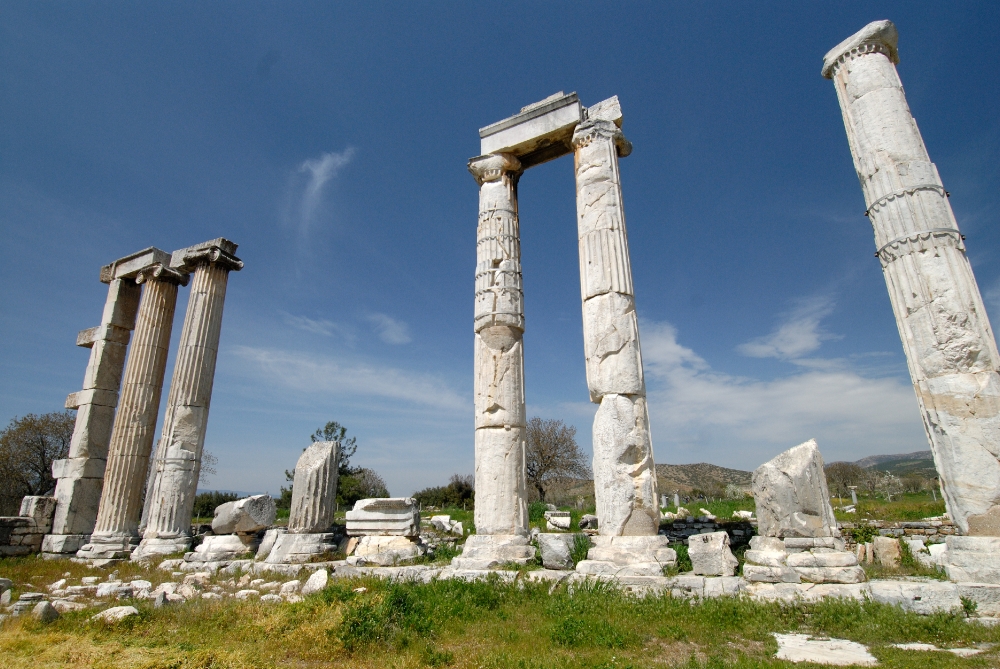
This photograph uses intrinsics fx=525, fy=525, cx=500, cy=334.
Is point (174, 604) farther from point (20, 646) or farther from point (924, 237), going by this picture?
point (924, 237)

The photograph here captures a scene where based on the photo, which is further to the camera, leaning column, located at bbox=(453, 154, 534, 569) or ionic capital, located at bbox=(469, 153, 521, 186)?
ionic capital, located at bbox=(469, 153, 521, 186)

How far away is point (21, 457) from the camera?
25.1 metres


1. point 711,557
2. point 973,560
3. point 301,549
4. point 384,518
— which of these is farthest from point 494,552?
point 973,560

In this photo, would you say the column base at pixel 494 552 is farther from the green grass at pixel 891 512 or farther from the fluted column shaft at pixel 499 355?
the green grass at pixel 891 512

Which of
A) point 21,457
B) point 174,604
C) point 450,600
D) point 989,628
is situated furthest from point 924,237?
point 21,457

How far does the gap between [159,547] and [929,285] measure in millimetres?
15826

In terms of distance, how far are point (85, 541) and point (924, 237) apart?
19836mm

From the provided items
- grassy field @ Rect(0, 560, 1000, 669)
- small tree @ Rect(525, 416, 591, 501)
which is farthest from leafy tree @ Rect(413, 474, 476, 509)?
grassy field @ Rect(0, 560, 1000, 669)

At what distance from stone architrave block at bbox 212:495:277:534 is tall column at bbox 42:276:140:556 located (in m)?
5.74

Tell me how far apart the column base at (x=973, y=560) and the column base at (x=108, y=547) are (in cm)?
1628

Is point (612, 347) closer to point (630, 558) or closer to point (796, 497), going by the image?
point (630, 558)

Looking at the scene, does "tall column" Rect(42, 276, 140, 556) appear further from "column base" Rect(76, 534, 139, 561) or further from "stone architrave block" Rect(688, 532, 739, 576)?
"stone architrave block" Rect(688, 532, 739, 576)

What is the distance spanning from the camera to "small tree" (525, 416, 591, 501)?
34.7 m

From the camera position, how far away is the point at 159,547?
40.4 ft
